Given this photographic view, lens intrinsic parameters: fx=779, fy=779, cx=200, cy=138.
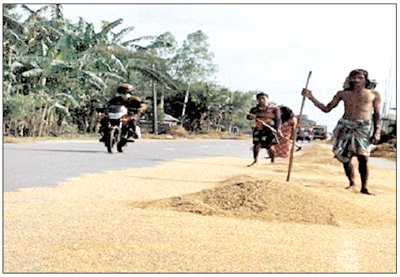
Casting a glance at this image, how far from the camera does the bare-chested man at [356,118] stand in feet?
26.8

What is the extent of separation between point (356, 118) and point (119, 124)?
837 centimetres

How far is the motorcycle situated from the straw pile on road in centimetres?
512

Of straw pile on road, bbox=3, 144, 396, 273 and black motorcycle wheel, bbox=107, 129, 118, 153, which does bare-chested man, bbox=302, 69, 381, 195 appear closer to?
straw pile on road, bbox=3, 144, 396, 273

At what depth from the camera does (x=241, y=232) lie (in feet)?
22.6

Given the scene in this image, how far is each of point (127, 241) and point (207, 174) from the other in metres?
7.59

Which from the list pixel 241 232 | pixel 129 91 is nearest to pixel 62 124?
pixel 129 91

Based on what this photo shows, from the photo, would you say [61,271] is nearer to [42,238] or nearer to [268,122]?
[42,238]

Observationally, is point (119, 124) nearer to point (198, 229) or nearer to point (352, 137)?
point (352, 137)

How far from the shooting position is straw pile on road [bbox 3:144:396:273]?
5523 millimetres

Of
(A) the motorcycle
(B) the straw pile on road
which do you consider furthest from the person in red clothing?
(B) the straw pile on road

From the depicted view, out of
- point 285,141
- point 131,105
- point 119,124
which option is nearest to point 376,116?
point 285,141

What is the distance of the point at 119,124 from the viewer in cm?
1620

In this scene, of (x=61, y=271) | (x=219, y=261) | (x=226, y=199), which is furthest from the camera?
(x=226, y=199)

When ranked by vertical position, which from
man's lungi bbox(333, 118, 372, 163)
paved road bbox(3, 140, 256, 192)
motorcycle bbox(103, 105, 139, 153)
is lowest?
paved road bbox(3, 140, 256, 192)
